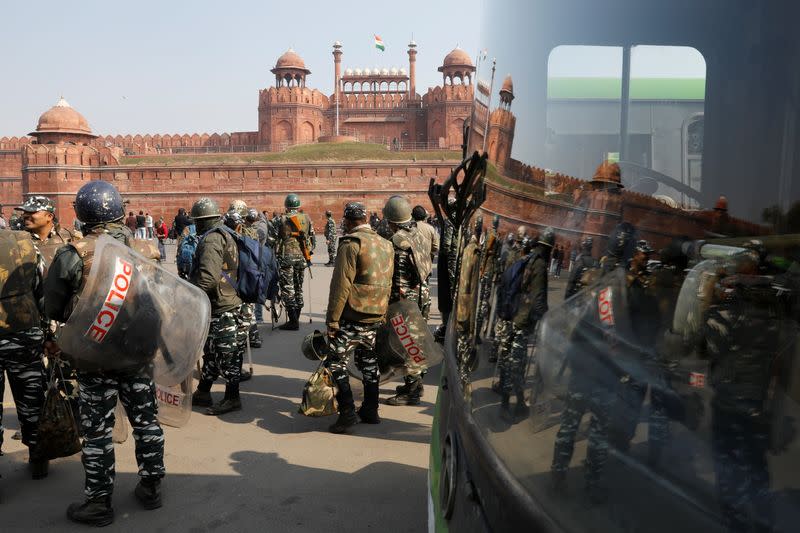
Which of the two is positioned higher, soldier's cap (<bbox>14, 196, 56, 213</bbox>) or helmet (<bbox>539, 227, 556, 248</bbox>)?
soldier's cap (<bbox>14, 196, 56, 213</bbox>)

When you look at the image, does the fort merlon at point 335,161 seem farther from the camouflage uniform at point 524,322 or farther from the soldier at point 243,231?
the soldier at point 243,231

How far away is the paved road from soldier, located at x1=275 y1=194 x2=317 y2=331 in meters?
2.46

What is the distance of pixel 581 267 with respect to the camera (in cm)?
89

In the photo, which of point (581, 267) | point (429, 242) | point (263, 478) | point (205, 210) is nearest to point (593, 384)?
point (581, 267)

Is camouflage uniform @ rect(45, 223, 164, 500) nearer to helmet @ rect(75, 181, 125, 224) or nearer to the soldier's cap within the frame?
helmet @ rect(75, 181, 125, 224)

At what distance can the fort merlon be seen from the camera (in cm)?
96

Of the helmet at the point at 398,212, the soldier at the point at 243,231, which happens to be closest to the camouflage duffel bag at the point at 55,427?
the soldier at the point at 243,231

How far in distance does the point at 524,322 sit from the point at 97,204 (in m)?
2.14

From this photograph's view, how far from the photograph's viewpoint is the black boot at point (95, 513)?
2674mm

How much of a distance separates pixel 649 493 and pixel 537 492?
180 mm

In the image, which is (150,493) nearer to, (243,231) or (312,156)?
(243,231)

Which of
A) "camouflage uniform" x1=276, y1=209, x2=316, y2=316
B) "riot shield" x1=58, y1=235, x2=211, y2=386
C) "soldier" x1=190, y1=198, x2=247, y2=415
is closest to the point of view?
"riot shield" x1=58, y1=235, x2=211, y2=386

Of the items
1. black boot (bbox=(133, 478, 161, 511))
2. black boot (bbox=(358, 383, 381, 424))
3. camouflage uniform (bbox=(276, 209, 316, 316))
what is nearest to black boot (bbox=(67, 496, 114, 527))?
black boot (bbox=(133, 478, 161, 511))

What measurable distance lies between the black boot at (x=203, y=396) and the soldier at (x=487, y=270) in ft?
11.0
